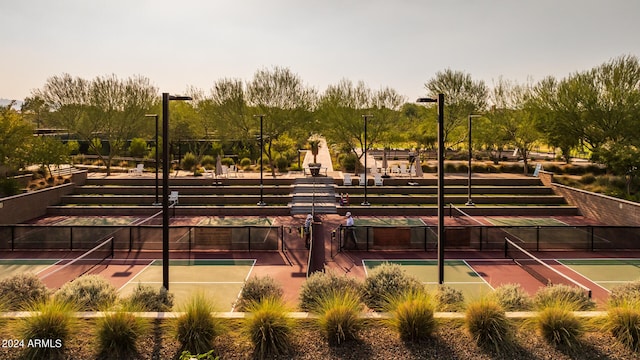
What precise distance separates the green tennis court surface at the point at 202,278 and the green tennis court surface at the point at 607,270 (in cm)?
1265

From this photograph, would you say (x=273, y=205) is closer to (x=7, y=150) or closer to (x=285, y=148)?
(x=7, y=150)

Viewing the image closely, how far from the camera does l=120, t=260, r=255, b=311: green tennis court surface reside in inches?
574

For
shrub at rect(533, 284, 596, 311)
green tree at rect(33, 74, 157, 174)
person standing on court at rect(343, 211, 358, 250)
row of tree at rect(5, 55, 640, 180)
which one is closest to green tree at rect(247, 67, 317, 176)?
row of tree at rect(5, 55, 640, 180)

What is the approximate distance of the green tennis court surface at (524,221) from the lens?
2555cm

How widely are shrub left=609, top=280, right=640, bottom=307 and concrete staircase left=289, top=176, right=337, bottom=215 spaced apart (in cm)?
1773

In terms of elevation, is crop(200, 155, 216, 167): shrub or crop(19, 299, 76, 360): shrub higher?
crop(200, 155, 216, 167): shrub

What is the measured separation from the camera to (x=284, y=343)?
8.48 m

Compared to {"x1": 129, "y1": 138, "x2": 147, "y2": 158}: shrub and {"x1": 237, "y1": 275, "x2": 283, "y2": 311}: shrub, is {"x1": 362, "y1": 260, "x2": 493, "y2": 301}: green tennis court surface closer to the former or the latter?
{"x1": 237, "y1": 275, "x2": 283, "y2": 311}: shrub

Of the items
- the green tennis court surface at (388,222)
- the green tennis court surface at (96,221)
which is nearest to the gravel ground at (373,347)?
the green tennis court surface at (388,222)

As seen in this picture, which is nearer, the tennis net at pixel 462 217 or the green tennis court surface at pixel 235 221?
the tennis net at pixel 462 217

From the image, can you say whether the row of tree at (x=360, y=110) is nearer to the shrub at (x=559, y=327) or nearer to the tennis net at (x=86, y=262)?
the tennis net at (x=86, y=262)

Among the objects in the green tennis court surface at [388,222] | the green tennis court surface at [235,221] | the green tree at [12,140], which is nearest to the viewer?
the green tennis court surface at [388,222]

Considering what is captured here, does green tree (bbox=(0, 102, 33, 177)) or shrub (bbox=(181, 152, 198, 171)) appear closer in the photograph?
green tree (bbox=(0, 102, 33, 177))

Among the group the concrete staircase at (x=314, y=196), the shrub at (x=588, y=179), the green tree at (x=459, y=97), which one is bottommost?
the concrete staircase at (x=314, y=196)
